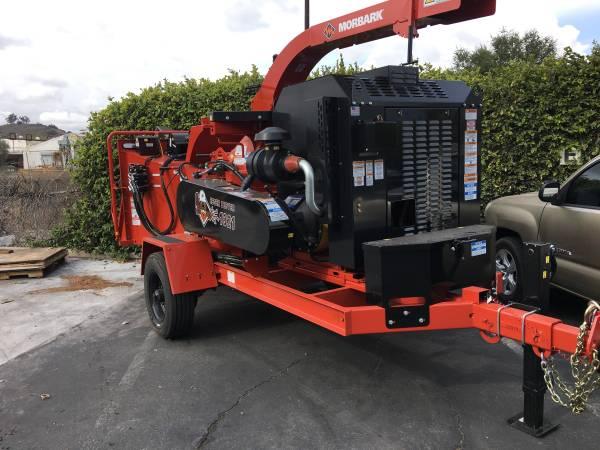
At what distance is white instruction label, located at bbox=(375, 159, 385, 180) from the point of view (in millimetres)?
3668

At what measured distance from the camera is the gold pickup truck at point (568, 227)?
475cm

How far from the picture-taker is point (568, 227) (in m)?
5.00

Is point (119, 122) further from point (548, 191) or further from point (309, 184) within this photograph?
point (548, 191)

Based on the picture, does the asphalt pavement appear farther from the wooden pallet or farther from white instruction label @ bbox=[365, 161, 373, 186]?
the wooden pallet

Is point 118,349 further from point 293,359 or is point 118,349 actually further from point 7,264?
point 7,264

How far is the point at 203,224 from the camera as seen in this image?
180 inches

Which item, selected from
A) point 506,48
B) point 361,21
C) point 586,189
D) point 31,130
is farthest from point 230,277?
point 31,130

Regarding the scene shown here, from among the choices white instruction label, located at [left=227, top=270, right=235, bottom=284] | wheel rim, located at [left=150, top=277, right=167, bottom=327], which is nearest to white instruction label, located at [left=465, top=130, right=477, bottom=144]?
white instruction label, located at [left=227, top=270, right=235, bottom=284]

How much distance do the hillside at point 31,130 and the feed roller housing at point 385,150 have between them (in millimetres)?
97844

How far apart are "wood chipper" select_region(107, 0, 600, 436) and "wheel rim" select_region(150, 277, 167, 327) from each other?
1.91 feet

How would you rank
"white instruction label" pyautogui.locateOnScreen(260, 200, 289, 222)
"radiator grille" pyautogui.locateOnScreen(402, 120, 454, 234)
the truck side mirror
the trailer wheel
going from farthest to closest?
1. the truck side mirror
2. the trailer wheel
3. "radiator grille" pyautogui.locateOnScreen(402, 120, 454, 234)
4. "white instruction label" pyautogui.locateOnScreen(260, 200, 289, 222)

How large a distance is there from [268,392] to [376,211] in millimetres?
1591

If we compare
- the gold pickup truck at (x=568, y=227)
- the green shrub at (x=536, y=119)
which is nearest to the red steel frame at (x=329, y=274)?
the gold pickup truck at (x=568, y=227)

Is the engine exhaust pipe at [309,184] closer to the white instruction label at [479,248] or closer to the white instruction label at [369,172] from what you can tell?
the white instruction label at [369,172]
